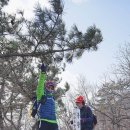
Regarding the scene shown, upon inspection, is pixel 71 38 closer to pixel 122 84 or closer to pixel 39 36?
pixel 39 36

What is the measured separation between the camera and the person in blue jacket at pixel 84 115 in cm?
923

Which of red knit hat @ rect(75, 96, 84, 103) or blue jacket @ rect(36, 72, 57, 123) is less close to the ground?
red knit hat @ rect(75, 96, 84, 103)

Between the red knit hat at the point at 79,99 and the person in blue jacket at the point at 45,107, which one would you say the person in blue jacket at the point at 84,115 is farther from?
the person in blue jacket at the point at 45,107

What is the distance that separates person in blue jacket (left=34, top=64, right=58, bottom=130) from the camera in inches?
302

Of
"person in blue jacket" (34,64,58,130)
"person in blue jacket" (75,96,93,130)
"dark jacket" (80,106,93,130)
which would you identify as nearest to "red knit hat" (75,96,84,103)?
"person in blue jacket" (75,96,93,130)

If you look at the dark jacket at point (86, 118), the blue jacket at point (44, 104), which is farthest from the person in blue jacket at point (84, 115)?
the blue jacket at point (44, 104)

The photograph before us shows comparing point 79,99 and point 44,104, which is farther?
point 79,99

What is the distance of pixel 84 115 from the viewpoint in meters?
9.36

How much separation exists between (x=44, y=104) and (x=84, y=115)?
6.18 feet

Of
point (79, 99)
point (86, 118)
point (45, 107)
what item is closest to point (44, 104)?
point (45, 107)

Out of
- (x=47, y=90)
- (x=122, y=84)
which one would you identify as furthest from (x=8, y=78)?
(x=122, y=84)

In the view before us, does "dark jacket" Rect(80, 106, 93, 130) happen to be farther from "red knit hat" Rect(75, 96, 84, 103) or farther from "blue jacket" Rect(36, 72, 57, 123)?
"blue jacket" Rect(36, 72, 57, 123)

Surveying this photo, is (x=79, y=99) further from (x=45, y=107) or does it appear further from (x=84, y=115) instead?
(x=45, y=107)

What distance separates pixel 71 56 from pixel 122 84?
22989 mm
